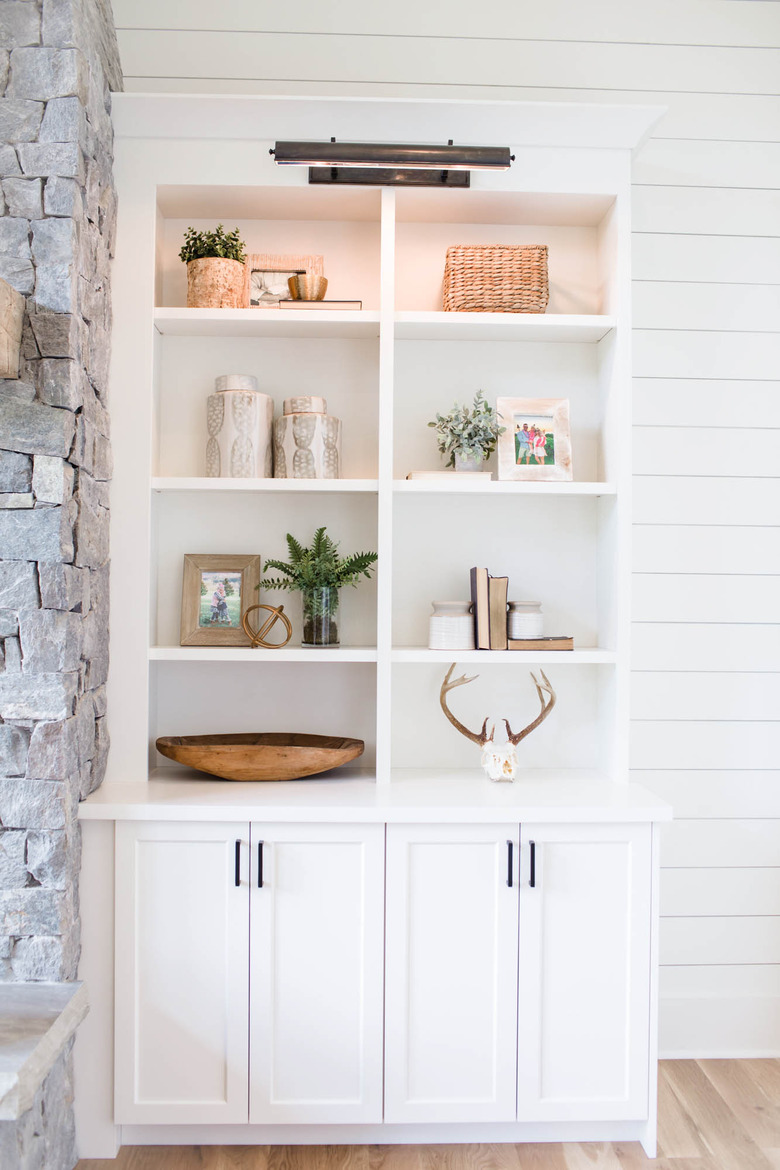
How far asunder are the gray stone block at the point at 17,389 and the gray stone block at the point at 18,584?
14.3 inches

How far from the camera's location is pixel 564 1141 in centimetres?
210

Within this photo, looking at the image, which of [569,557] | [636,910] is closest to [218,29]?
[569,557]

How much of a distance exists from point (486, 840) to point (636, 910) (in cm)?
40

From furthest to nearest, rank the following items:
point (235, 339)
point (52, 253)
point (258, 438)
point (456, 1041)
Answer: point (235, 339)
point (258, 438)
point (456, 1041)
point (52, 253)

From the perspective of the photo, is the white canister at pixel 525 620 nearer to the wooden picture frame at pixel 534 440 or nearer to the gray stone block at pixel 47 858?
the wooden picture frame at pixel 534 440

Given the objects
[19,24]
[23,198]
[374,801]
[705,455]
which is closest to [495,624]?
[374,801]

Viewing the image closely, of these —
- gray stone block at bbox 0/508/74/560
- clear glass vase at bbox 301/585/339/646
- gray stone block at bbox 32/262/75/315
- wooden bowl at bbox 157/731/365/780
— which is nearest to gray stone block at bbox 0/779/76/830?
wooden bowl at bbox 157/731/365/780

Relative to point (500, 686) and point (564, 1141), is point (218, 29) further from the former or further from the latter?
point (564, 1141)

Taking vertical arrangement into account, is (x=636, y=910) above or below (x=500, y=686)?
below

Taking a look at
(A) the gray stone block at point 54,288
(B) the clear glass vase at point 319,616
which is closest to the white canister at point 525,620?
(B) the clear glass vase at point 319,616

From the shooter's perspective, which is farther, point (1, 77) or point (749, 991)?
point (749, 991)

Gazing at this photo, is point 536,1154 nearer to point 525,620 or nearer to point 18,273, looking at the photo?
point 525,620

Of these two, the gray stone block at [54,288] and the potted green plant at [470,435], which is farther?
the potted green plant at [470,435]

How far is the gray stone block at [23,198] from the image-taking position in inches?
74.6
